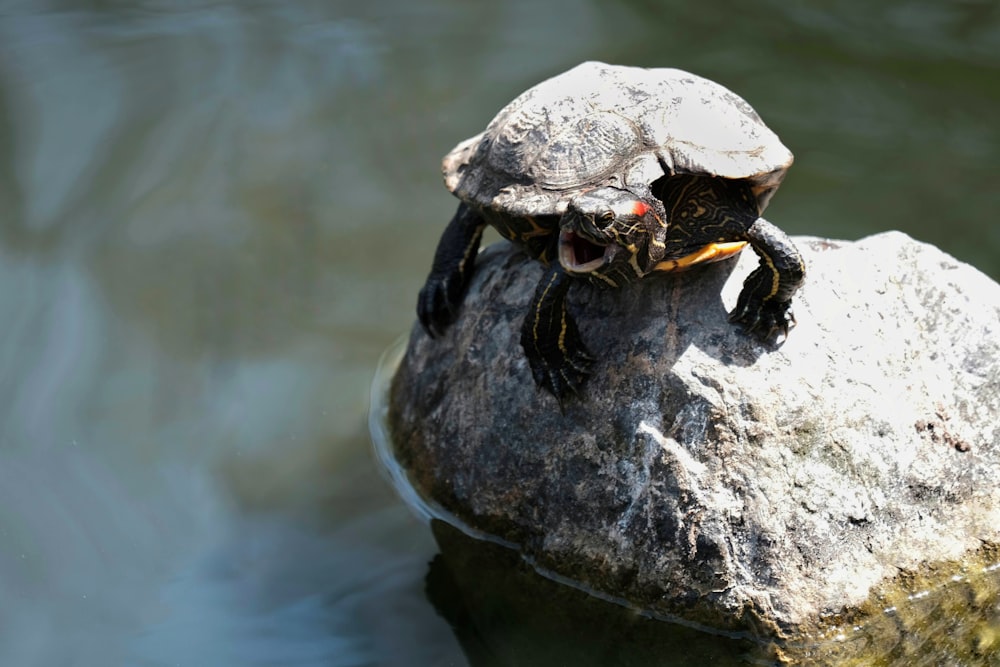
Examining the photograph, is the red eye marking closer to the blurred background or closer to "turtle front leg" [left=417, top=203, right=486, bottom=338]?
"turtle front leg" [left=417, top=203, right=486, bottom=338]

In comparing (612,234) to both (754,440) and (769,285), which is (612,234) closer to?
(769,285)

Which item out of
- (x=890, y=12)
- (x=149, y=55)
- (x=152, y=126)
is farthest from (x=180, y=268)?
(x=890, y=12)

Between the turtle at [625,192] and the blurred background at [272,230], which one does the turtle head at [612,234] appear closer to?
the turtle at [625,192]

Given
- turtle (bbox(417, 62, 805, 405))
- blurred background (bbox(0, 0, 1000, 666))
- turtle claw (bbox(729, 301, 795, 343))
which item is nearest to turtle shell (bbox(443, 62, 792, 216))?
turtle (bbox(417, 62, 805, 405))

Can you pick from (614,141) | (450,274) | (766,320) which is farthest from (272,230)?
(766,320)

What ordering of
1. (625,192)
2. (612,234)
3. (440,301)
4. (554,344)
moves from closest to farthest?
(612,234) → (625,192) → (554,344) → (440,301)

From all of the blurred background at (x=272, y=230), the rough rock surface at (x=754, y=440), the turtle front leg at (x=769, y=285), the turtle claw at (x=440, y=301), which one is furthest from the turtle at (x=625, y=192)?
the blurred background at (x=272, y=230)
